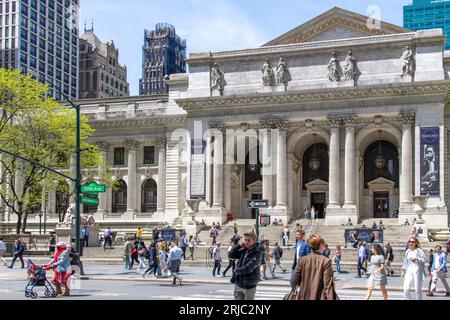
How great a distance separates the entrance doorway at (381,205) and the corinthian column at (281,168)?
8.25m

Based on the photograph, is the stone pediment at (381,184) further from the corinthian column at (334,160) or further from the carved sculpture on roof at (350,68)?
the carved sculpture on roof at (350,68)

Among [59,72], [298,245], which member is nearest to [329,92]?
[298,245]

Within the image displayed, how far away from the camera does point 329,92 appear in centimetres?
5959

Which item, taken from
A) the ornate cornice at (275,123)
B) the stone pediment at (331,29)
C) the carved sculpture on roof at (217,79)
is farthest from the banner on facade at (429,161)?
the carved sculpture on roof at (217,79)

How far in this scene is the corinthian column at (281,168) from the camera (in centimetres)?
6100

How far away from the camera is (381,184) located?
62531 millimetres

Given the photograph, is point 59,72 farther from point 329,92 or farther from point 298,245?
point 298,245

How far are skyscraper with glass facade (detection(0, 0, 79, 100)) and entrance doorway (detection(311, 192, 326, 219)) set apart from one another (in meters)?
69.7

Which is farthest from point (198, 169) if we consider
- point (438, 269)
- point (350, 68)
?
point (438, 269)

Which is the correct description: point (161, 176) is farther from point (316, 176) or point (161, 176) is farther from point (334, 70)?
point (334, 70)

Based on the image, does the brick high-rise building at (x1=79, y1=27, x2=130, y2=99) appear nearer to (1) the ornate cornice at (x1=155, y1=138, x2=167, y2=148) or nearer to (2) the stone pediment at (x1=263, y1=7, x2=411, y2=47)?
(1) the ornate cornice at (x1=155, y1=138, x2=167, y2=148)

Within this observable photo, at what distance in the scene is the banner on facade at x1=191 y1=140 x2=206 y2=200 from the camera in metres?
63.5

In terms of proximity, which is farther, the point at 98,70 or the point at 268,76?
the point at 98,70

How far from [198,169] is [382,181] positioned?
52.6 ft
